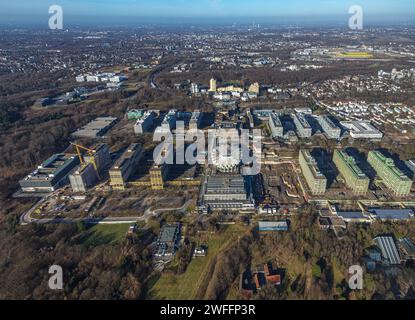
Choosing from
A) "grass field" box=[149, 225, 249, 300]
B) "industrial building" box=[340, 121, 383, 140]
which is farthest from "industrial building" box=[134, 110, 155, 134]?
"industrial building" box=[340, 121, 383, 140]

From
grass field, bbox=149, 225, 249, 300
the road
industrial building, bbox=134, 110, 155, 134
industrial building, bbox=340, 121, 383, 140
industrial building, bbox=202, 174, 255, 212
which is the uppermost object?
industrial building, bbox=134, 110, 155, 134

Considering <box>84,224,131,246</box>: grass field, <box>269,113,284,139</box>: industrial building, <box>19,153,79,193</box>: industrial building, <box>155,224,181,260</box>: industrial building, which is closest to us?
<box>155,224,181,260</box>: industrial building

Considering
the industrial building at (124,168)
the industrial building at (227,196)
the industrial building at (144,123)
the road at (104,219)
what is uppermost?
the industrial building at (144,123)

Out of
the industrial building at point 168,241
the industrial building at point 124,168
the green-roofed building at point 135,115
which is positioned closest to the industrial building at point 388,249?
the industrial building at point 168,241

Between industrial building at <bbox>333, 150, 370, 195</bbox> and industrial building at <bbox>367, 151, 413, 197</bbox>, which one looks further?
industrial building at <bbox>333, 150, 370, 195</bbox>

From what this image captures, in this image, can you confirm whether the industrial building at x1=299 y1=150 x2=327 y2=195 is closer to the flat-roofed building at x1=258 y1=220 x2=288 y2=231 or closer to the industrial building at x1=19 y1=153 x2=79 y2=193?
the flat-roofed building at x1=258 y1=220 x2=288 y2=231

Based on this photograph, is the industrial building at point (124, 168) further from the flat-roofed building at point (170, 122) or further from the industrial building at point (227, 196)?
the industrial building at point (227, 196)
